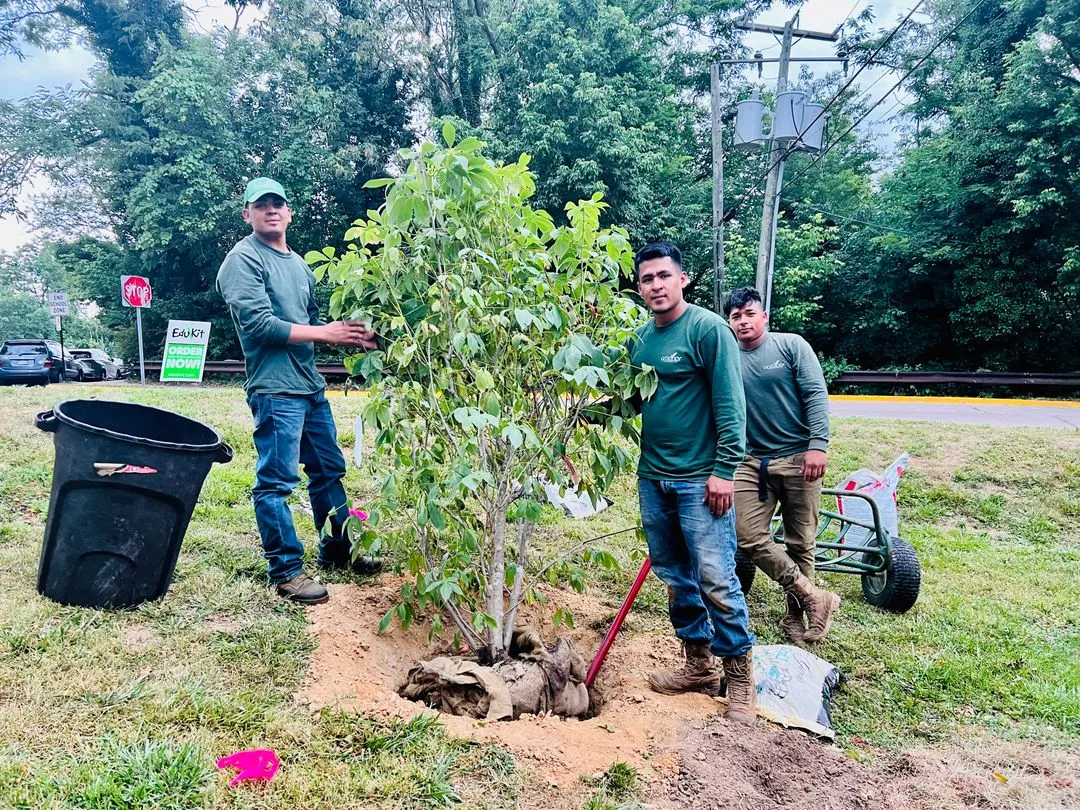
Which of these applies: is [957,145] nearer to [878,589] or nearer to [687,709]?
[878,589]

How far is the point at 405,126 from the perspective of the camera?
19547 millimetres

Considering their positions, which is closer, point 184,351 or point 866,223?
point 184,351

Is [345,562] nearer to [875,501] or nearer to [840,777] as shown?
[840,777]

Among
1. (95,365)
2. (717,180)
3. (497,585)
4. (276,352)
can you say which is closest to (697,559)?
(497,585)

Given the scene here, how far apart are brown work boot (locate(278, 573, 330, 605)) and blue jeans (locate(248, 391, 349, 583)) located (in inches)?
1.5

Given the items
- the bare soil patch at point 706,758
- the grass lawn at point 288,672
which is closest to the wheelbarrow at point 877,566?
the grass lawn at point 288,672

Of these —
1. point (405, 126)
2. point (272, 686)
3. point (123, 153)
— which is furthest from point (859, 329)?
point (123, 153)

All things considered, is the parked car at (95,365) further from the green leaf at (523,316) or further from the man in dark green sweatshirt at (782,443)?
the green leaf at (523,316)

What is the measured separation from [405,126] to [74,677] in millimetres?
19682

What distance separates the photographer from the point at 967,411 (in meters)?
10.6

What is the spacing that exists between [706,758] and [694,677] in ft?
2.06

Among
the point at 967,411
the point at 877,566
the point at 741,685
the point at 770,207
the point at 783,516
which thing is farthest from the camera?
the point at 770,207

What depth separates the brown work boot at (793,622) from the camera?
3.55 meters

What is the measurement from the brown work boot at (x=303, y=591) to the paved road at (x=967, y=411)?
Answer: 7.90 m
